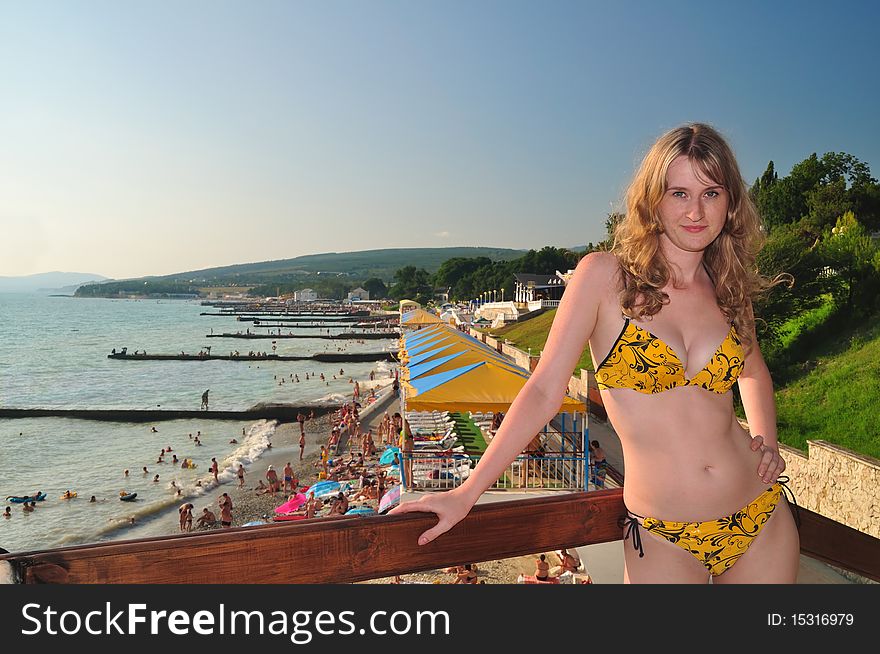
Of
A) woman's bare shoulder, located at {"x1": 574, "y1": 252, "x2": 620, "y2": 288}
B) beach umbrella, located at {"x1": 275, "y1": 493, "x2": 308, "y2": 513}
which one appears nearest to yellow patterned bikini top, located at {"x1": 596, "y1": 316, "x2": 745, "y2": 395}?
woman's bare shoulder, located at {"x1": 574, "y1": 252, "x2": 620, "y2": 288}

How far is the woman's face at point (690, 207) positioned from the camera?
1539 mm

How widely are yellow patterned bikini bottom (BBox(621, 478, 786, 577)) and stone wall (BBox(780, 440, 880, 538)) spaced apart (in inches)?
244

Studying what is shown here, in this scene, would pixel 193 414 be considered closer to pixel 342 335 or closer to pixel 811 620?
pixel 811 620

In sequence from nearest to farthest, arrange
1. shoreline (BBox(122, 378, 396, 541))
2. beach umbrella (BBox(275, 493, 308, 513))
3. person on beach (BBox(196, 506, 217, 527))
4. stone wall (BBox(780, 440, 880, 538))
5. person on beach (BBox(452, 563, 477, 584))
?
Result: stone wall (BBox(780, 440, 880, 538)) → person on beach (BBox(452, 563, 477, 584)) → beach umbrella (BBox(275, 493, 308, 513)) → person on beach (BBox(196, 506, 217, 527)) → shoreline (BBox(122, 378, 396, 541))

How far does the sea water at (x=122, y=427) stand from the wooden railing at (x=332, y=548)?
13532 mm

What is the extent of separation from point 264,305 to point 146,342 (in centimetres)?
8772

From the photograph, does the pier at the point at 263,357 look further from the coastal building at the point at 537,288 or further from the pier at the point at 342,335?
the pier at the point at 342,335

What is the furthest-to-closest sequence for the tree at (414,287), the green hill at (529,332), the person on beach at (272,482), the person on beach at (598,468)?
the tree at (414,287), the green hill at (529,332), the person on beach at (272,482), the person on beach at (598,468)

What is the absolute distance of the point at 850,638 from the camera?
1.26 metres

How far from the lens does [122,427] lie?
87.7 feet

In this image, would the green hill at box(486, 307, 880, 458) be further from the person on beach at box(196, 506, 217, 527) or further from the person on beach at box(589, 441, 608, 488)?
the person on beach at box(196, 506, 217, 527)

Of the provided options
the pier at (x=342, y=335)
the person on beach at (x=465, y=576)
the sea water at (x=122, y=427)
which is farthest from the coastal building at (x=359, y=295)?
the person on beach at (x=465, y=576)

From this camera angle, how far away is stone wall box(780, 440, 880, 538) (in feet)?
A: 22.4

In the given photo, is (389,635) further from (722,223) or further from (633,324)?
(722,223)
